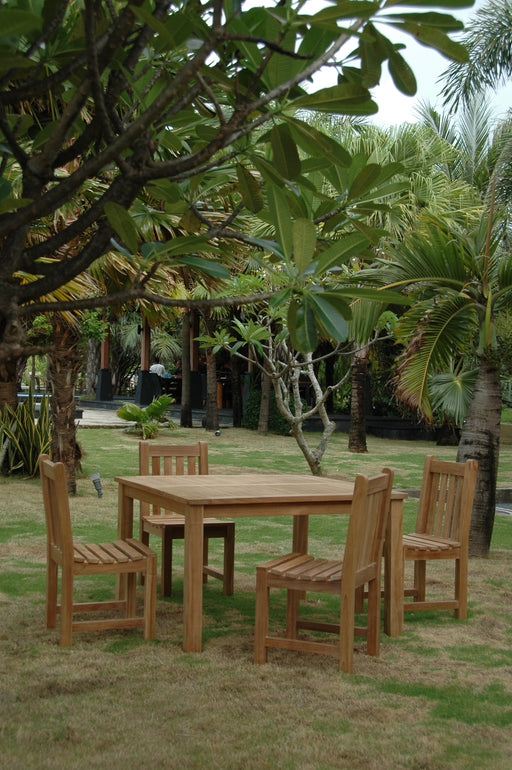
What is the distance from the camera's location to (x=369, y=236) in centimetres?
230

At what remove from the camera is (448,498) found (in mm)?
5449

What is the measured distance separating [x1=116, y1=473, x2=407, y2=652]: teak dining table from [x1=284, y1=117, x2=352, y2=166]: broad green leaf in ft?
7.98

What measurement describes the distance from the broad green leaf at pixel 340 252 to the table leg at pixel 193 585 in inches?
95.6

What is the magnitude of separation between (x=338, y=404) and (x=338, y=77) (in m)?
21.7

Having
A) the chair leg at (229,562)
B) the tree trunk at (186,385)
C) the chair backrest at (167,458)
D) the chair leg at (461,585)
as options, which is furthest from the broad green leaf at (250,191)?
the tree trunk at (186,385)

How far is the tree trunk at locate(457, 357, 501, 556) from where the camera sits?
7262 mm

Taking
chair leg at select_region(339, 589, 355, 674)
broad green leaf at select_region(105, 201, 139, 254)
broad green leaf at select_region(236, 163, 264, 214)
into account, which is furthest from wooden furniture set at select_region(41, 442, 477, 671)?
broad green leaf at select_region(105, 201, 139, 254)

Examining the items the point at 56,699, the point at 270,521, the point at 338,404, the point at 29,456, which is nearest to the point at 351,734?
the point at 56,699

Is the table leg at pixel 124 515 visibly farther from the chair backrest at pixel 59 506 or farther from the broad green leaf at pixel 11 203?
the broad green leaf at pixel 11 203

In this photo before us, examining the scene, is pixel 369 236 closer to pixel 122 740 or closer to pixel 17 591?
pixel 122 740

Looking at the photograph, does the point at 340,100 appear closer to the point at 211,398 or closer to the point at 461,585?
the point at 461,585

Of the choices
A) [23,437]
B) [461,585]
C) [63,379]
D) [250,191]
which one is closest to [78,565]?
[461,585]

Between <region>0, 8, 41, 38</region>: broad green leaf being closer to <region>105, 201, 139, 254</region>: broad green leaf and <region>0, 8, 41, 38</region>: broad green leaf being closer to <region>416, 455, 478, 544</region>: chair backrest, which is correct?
<region>105, 201, 139, 254</region>: broad green leaf

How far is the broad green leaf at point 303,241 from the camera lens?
77.0 inches
